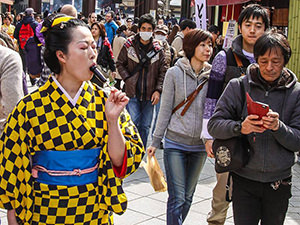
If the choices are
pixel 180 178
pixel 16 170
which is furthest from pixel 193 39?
pixel 16 170

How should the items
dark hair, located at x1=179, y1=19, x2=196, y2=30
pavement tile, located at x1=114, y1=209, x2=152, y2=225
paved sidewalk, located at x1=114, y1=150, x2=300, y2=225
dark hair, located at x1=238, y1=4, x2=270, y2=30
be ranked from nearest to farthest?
dark hair, located at x1=238, y1=4, x2=270, y2=30 < pavement tile, located at x1=114, y1=209, x2=152, y2=225 < paved sidewalk, located at x1=114, y1=150, x2=300, y2=225 < dark hair, located at x1=179, y1=19, x2=196, y2=30

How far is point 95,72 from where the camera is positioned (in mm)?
2854

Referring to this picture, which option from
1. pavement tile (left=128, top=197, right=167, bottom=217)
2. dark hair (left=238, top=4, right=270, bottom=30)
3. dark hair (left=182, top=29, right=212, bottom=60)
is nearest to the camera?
dark hair (left=238, top=4, right=270, bottom=30)

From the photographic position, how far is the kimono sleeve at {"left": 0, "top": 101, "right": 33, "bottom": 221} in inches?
114

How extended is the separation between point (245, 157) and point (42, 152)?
4.36 ft

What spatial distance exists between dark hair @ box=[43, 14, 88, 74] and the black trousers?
145 cm

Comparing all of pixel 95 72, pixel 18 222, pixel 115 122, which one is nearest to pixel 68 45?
pixel 95 72

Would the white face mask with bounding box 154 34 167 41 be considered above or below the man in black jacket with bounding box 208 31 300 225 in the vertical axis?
above

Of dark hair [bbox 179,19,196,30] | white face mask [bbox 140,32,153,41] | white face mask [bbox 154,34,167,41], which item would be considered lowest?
white face mask [bbox 154,34,167,41]

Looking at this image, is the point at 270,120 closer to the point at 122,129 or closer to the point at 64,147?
the point at 122,129

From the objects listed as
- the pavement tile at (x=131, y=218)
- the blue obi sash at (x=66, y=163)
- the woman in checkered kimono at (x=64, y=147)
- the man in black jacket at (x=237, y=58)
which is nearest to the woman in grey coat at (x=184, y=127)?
the man in black jacket at (x=237, y=58)

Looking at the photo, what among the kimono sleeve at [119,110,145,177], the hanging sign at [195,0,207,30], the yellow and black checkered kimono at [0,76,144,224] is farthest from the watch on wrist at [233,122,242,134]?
the hanging sign at [195,0,207,30]

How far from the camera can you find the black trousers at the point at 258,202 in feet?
11.8

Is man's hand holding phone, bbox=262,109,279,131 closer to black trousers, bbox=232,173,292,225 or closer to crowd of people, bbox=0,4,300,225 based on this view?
crowd of people, bbox=0,4,300,225
